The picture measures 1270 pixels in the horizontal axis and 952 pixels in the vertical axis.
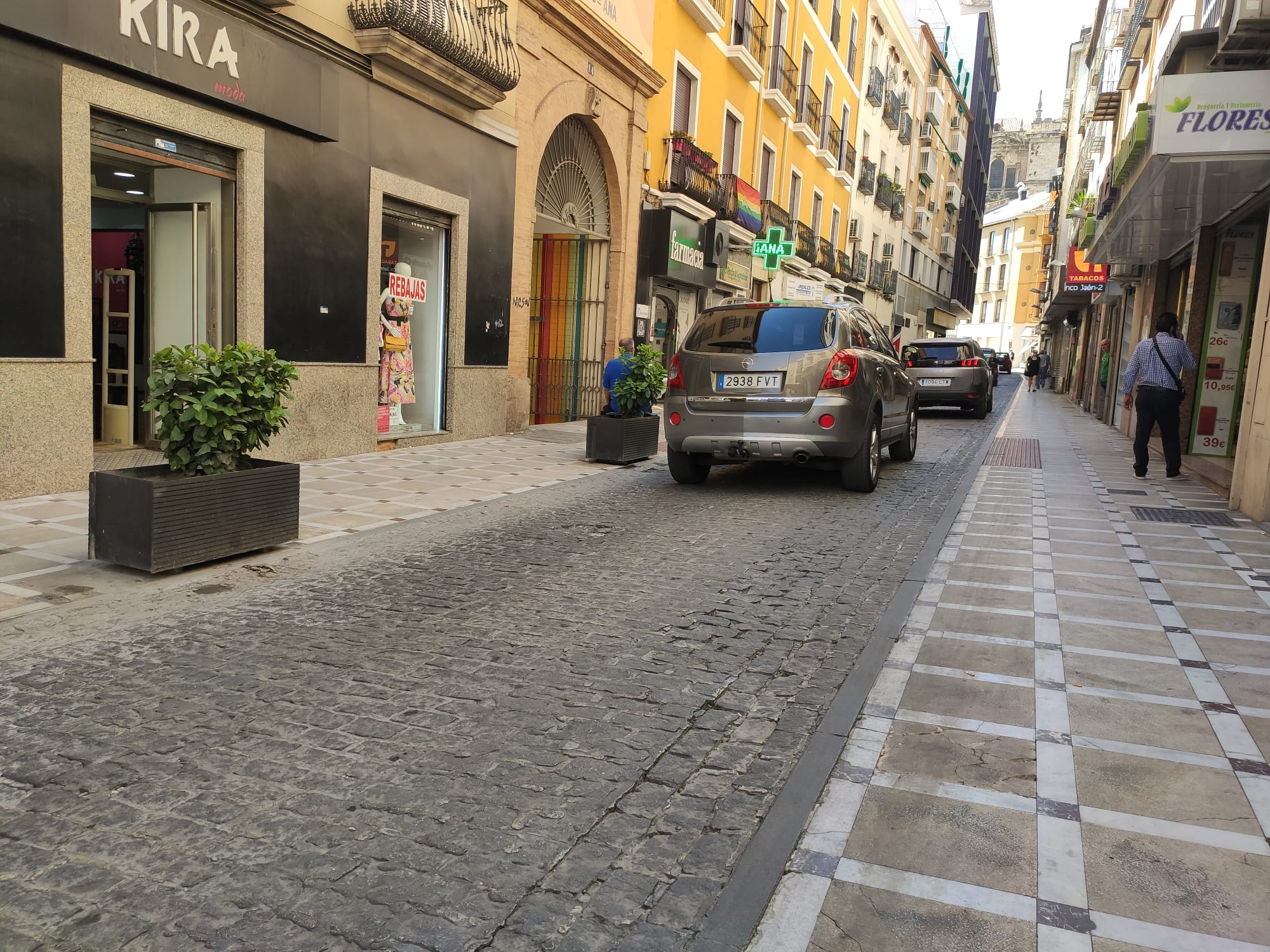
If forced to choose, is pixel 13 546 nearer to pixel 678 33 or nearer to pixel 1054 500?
pixel 1054 500

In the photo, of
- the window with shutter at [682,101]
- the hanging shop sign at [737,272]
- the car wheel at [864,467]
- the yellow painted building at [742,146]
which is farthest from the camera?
the hanging shop sign at [737,272]

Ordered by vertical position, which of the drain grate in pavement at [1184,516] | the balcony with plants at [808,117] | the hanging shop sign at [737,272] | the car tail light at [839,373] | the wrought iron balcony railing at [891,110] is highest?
the wrought iron balcony railing at [891,110]

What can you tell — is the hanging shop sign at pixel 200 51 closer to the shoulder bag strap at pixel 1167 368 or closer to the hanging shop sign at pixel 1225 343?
the shoulder bag strap at pixel 1167 368

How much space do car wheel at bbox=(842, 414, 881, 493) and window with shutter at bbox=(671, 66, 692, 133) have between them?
1201cm

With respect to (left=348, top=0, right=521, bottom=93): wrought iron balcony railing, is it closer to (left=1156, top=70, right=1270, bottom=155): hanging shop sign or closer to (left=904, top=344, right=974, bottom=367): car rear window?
(left=1156, top=70, right=1270, bottom=155): hanging shop sign

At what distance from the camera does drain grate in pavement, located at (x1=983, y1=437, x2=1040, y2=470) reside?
12.8 metres

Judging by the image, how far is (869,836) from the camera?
8.94 ft

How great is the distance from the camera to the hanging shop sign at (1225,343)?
13.3 meters

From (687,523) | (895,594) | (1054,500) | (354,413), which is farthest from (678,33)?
(895,594)

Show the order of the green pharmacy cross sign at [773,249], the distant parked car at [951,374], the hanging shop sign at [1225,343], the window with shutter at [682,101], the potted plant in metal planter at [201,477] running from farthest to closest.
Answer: the green pharmacy cross sign at [773,249] < the distant parked car at [951,374] < the window with shutter at [682,101] < the hanging shop sign at [1225,343] < the potted plant in metal planter at [201,477]

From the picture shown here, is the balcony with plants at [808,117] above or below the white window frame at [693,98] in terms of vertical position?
above

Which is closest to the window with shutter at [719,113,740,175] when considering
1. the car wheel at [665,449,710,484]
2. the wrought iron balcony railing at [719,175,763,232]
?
the wrought iron balcony railing at [719,175,763,232]

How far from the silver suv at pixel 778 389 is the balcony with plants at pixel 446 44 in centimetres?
471

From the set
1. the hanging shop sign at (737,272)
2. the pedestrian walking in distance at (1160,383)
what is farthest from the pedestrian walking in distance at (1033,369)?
the pedestrian walking in distance at (1160,383)
